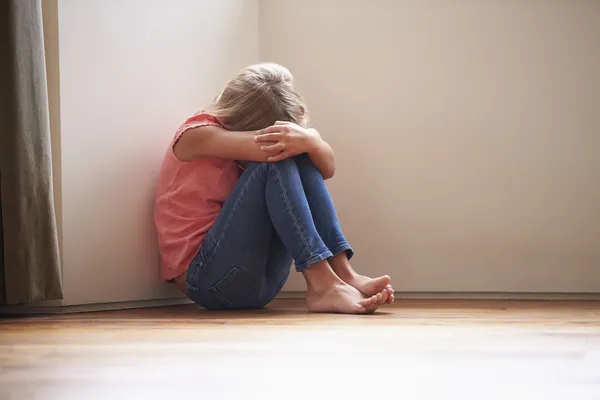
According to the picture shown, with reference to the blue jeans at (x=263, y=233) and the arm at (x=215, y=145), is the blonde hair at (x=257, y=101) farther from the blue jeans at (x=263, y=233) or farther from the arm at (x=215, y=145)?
the blue jeans at (x=263, y=233)

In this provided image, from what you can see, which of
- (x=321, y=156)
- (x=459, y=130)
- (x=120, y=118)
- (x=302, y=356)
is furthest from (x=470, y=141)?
(x=302, y=356)

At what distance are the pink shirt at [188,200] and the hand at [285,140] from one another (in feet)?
0.57

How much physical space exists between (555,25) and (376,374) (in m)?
1.84

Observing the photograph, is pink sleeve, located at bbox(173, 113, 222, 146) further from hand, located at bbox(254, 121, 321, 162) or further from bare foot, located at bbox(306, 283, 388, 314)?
bare foot, located at bbox(306, 283, 388, 314)

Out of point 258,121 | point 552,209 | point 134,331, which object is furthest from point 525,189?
point 134,331

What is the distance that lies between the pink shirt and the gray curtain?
33cm

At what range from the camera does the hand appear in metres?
1.88

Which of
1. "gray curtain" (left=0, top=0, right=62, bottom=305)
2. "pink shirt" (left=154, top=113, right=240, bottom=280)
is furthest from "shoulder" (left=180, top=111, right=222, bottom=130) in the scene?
"gray curtain" (left=0, top=0, right=62, bottom=305)

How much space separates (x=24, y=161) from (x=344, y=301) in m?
0.77

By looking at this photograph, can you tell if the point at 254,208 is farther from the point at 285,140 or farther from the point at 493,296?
the point at 493,296

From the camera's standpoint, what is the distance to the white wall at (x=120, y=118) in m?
1.97

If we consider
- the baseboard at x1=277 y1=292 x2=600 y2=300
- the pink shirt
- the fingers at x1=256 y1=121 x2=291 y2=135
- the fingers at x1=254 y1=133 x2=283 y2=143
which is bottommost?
the baseboard at x1=277 y1=292 x2=600 y2=300

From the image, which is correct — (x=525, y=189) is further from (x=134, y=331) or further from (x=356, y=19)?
(x=134, y=331)

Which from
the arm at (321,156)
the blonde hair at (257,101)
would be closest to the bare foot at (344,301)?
the arm at (321,156)
